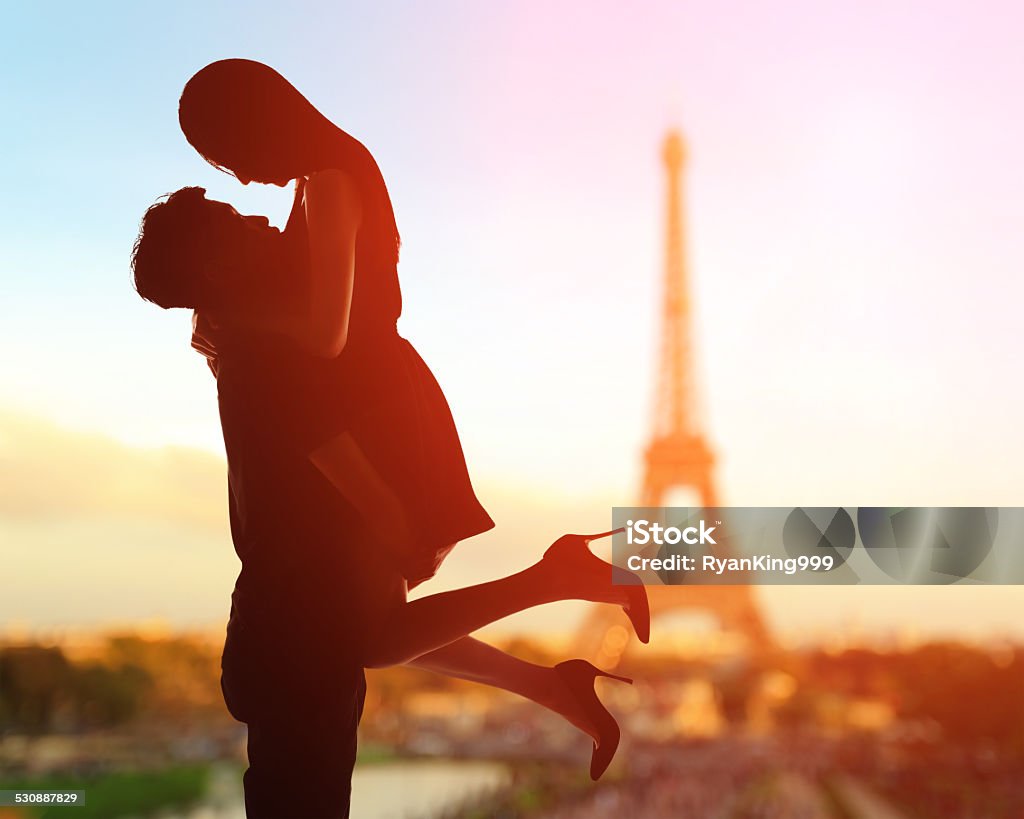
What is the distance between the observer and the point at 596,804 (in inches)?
531

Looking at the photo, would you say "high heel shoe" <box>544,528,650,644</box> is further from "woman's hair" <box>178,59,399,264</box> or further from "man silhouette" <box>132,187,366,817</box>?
"woman's hair" <box>178,59,399,264</box>

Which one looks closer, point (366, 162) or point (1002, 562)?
point (366, 162)

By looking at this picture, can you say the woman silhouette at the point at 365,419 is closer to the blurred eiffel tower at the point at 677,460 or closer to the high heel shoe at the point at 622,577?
the high heel shoe at the point at 622,577

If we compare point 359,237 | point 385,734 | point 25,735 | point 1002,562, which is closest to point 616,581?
point 359,237

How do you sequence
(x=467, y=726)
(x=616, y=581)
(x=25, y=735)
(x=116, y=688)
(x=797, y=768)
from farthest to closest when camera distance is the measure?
(x=467, y=726)
(x=797, y=768)
(x=116, y=688)
(x=25, y=735)
(x=616, y=581)

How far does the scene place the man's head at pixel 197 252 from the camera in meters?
0.94

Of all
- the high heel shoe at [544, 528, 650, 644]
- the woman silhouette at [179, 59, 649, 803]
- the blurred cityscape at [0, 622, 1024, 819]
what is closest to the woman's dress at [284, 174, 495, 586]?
the woman silhouette at [179, 59, 649, 803]

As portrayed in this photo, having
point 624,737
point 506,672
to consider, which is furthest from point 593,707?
point 624,737

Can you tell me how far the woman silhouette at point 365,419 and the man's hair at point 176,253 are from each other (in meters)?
0.04

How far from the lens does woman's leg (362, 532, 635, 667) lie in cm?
90

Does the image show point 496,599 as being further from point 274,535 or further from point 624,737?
point 624,737

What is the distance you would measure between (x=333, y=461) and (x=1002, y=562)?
301cm

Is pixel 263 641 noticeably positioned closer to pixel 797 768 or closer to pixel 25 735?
pixel 25 735

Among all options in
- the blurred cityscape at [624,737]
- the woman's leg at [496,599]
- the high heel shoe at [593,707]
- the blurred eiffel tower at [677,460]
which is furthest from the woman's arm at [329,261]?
the blurred cityscape at [624,737]
